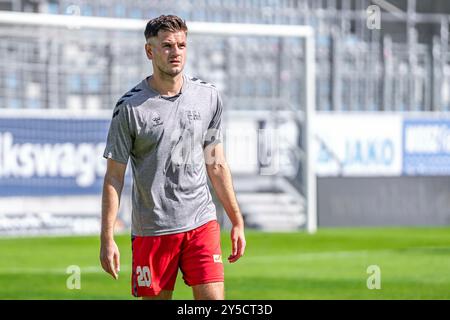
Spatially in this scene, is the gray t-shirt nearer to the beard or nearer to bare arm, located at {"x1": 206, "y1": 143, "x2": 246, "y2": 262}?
bare arm, located at {"x1": 206, "y1": 143, "x2": 246, "y2": 262}

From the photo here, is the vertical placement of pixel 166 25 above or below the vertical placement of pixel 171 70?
above

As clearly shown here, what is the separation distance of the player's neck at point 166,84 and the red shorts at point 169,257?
796 millimetres

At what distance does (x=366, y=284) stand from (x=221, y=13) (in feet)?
45.7

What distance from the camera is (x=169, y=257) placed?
6.83 metres

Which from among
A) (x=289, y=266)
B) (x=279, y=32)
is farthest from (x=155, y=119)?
(x=279, y=32)

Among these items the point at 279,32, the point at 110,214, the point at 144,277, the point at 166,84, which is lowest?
the point at 144,277

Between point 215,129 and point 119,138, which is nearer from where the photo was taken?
point 119,138

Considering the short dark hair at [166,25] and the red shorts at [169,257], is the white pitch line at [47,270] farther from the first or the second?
the short dark hair at [166,25]

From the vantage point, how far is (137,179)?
6824mm

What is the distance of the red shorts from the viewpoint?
6797 mm


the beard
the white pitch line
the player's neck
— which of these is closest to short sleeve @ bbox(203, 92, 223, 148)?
the player's neck

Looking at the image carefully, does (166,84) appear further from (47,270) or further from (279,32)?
(279,32)

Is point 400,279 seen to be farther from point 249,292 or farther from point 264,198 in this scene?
point 264,198

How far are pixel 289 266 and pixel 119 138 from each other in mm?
9123
